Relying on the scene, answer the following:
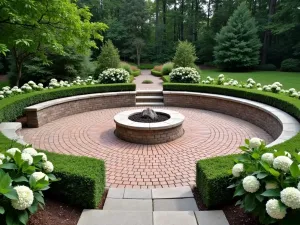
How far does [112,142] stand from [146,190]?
2.58 m

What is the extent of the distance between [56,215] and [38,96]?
606cm

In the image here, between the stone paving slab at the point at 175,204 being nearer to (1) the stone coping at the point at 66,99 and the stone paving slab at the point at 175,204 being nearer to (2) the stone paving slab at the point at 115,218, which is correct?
(2) the stone paving slab at the point at 115,218

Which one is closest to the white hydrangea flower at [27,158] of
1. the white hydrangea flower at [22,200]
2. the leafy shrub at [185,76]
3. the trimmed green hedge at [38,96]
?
the white hydrangea flower at [22,200]

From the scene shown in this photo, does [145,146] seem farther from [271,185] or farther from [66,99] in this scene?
[66,99]

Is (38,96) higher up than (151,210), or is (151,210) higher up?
(38,96)

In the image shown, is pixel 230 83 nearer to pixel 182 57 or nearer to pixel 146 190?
pixel 182 57

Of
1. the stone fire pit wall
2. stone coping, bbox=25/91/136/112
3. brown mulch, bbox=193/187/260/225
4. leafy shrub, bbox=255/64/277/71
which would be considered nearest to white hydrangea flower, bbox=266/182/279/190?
brown mulch, bbox=193/187/260/225

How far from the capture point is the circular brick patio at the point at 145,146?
14.5 feet

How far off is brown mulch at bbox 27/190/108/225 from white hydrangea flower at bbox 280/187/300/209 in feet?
7.03

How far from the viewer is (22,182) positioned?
2391mm

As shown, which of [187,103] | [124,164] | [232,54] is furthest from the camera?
[232,54]

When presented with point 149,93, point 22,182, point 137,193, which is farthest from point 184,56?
point 22,182

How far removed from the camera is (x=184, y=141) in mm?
6172

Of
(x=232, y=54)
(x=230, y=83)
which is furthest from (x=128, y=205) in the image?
(x=232, y=54)
